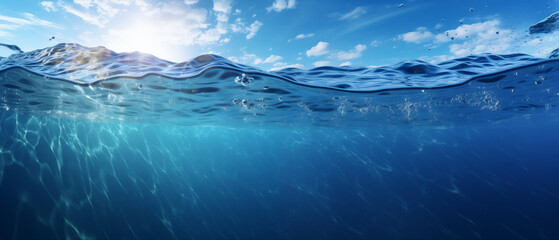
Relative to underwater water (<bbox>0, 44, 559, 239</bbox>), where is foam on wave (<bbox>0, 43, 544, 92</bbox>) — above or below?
above

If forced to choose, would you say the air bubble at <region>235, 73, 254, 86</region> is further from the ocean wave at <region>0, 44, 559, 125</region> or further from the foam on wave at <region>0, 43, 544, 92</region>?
the foam on wave at <region>0, 43, 544, 92</region>

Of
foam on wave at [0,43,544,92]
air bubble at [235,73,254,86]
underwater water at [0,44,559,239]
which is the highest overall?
foam on wave at [0,43,544,92]

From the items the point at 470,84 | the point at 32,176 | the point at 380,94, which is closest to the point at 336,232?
the point at 380,94

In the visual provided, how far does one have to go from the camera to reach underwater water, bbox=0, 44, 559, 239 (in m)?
8.58

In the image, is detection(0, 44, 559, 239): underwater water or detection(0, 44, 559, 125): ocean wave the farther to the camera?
detection(0, 44, 559, 239): underwater water

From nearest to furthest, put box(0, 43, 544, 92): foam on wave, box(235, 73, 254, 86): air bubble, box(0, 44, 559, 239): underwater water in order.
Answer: box(0, 43, 544, 92): foam on wave → box(235, 73, 254, 86): air bubble → box(0, 44, 559, 239): underwater water

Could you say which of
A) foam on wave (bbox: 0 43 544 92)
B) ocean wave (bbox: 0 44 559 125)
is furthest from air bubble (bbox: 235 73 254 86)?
foam on wave (bbox: 0 43 544 92)

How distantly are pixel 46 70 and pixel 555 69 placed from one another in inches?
804

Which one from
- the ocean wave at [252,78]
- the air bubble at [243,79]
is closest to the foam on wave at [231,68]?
the ocean wave at [252,78]

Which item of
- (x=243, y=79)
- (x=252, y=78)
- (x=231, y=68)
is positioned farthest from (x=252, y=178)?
(x=231, y=68)

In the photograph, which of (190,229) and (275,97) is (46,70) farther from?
(190,229)

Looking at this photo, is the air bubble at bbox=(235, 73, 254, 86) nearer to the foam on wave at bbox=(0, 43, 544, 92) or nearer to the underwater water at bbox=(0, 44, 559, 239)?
the underwater water at bbox=(0, 44, 559, 239)

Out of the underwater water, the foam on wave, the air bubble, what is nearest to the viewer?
the foam on wave

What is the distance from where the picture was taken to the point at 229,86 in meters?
9.34
